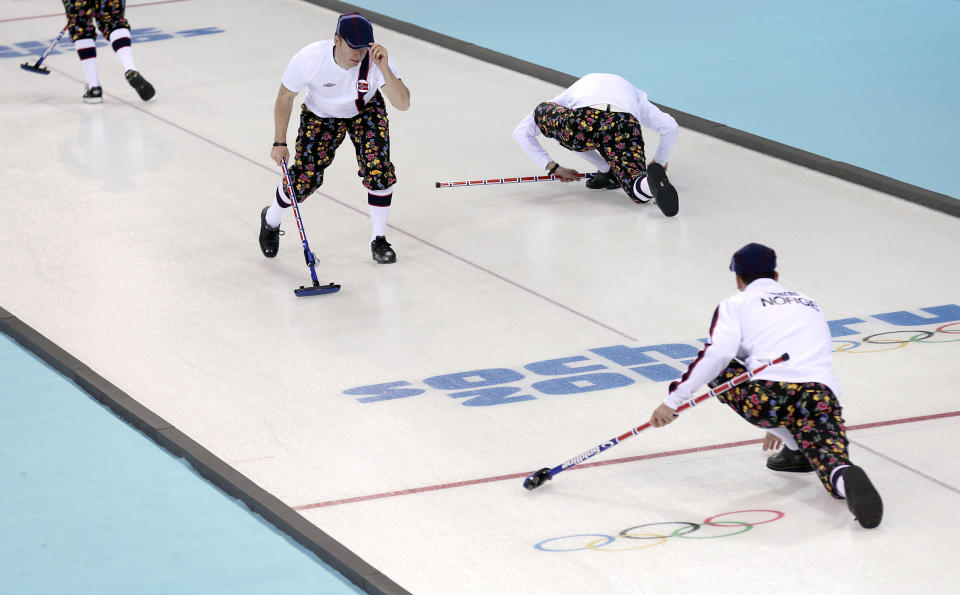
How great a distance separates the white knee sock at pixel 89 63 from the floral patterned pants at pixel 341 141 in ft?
13.3

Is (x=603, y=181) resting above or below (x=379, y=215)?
below

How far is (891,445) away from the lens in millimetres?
5840

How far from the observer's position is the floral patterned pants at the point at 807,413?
207 inches

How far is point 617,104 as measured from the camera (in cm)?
895

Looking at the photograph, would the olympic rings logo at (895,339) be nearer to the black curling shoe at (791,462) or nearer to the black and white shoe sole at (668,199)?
the black curling shoe at (791,462)

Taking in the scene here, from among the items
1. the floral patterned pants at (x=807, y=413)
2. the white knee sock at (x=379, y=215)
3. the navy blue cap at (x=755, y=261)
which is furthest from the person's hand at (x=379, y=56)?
the floral patterned pants at (x=807, y=413)

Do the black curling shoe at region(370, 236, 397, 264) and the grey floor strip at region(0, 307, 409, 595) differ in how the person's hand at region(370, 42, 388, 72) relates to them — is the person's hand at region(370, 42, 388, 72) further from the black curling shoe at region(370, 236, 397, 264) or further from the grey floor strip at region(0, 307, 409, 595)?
the grey floor strip at region(0, 307, 409, 595)

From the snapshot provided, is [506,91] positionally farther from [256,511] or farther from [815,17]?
[256,511]

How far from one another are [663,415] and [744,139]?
5.36 metres

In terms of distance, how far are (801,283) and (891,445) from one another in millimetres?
2008

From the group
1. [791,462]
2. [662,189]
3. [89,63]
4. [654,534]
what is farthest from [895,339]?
[89,63]

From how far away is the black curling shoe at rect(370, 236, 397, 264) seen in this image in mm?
8164

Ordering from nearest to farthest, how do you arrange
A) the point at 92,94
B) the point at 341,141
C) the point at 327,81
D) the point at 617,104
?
the point at 327,81, the point at 341,141, the point at 617,104, the point at 92,94

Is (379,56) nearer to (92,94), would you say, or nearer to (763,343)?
(763,343)
